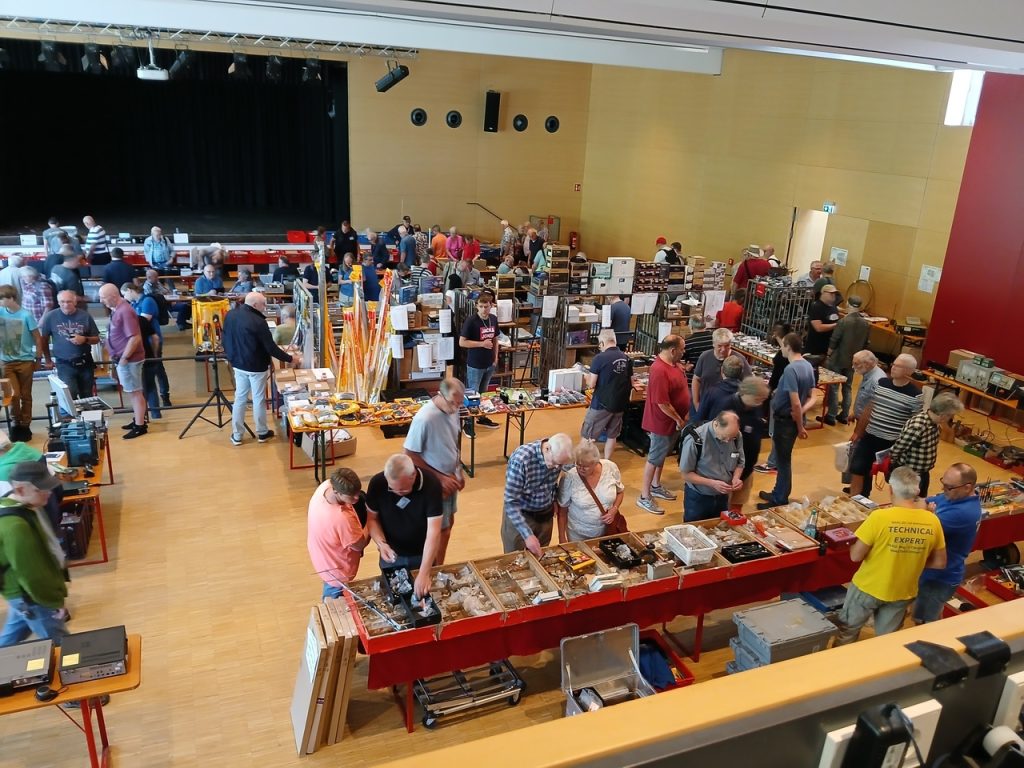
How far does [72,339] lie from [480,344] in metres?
4.13

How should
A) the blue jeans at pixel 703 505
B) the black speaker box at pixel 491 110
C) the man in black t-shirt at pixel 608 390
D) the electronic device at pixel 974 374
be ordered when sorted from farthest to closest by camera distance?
the black speaker box at pixel 491 110 < the electronic device at pixel 974 374 < the man in black t-shirt at pixel 608 390 < the blue jeans at pixel 703 505

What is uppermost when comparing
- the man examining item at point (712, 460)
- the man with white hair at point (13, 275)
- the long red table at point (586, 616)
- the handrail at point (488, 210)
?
the handrail at point (488, 210)

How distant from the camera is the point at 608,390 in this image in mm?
7496

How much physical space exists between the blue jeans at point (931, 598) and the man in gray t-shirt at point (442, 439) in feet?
10.0

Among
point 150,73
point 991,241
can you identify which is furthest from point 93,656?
point 150,73

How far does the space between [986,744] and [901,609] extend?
12.2 feet

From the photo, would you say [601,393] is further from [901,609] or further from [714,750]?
[714,750]

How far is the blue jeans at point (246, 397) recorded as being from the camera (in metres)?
8.05

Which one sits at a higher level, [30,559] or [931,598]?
[30,559]

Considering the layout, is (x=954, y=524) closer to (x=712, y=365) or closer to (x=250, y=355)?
(x=712, y=365)

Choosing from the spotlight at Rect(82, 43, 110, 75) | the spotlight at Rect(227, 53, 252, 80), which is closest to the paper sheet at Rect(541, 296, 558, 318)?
the spotlight at Rect(227, 53, 252, 80)

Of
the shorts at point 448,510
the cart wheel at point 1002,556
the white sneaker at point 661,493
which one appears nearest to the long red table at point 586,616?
the shorts at point 448,510

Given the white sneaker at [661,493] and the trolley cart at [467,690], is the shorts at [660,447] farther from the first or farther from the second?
the trolley cart at [467,690]

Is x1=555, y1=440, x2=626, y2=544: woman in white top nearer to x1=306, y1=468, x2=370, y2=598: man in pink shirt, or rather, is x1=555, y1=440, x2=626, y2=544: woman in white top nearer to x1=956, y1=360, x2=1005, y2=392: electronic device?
x1=306, y1=468, x2=370, y2=598: man in pink shirt
